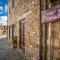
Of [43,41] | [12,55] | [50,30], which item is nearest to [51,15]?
[50,30]

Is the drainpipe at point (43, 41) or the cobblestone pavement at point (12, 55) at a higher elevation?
the drainpipe at point (43, 41)

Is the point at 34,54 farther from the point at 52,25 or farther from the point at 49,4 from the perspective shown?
the point at 49,4

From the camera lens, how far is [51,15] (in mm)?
4039

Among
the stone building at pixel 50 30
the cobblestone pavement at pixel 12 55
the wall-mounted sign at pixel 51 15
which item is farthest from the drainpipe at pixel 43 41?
the cobblestone pavement at pixel 12 55

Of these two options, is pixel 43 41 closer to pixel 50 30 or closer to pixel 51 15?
pixel 50 30

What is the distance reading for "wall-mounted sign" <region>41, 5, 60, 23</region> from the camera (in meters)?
3.76

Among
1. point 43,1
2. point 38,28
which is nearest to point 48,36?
point 38,28

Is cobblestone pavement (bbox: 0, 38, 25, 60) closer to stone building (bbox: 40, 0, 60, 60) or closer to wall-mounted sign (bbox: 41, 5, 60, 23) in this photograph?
stone building (bbox: 40, 0, 60, 60)

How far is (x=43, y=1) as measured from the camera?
4738 mm

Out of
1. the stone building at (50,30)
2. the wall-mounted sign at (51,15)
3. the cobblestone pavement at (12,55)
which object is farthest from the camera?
the cobblestone pavement at (12,55)

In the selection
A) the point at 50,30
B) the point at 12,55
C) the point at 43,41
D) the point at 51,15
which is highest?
the point at 51,15

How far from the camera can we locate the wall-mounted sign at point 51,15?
12.3 ft

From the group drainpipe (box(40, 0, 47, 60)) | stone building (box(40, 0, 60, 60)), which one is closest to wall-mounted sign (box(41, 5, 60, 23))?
stone building (box(40, 0, 60, 60))

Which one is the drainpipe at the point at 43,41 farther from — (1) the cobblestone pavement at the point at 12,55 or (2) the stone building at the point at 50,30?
(1) the cobblestone pavement at the point at 12,55
